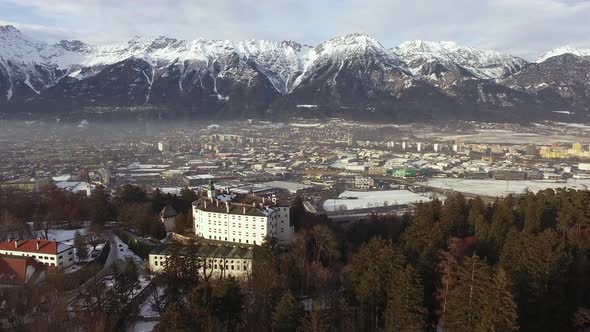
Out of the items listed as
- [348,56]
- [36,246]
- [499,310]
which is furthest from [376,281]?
[348,56]

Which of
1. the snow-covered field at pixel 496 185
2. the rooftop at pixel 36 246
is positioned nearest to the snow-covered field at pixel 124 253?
the rooftop at pixel 36 246

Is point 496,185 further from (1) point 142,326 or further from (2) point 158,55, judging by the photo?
(2) point 158,55

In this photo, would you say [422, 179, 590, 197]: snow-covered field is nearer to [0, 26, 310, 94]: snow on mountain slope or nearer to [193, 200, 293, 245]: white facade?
[193, 200, 293, 245]: white facade

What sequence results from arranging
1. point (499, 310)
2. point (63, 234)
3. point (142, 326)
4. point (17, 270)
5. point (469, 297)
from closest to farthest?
point (499, 310) → point (469, 297) → point (142, 326) → point (17, 270) → point (63, 234)

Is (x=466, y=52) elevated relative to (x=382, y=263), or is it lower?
elevated

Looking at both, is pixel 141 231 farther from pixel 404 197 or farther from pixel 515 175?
pixel 515 175

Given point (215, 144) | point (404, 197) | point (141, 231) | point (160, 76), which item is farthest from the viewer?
point (160, 76)

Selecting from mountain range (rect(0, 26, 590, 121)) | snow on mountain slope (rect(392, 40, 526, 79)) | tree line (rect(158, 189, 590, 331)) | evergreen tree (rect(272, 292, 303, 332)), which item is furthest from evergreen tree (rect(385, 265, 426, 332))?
snow on mountain slope (rect(392, 40, 526, 79))

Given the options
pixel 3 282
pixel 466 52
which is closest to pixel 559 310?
pixel 3 282

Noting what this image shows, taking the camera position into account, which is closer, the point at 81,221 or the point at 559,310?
the point at 559,310
